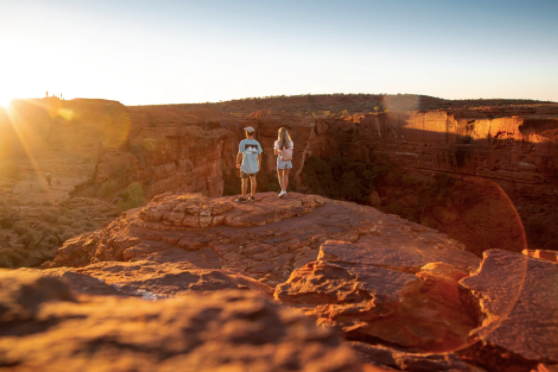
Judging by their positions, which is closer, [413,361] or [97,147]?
[413,361]

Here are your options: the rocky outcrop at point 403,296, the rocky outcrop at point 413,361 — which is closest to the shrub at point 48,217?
the rocky outcrop at point 403,296

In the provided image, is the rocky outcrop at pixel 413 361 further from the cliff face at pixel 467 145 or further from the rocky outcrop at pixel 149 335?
the cliff face at pixel 467 145

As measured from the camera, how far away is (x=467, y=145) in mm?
18766

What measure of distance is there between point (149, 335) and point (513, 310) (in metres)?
1.83

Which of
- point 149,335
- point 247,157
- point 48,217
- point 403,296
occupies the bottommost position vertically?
point 48,217

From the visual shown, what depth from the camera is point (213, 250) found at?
4.90 meters

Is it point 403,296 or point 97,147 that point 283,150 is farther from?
point 97,147

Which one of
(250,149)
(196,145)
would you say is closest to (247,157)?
(250,149)

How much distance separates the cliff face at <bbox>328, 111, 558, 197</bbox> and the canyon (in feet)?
0.39

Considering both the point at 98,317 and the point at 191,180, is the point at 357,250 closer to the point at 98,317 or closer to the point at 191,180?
the point at 98,317

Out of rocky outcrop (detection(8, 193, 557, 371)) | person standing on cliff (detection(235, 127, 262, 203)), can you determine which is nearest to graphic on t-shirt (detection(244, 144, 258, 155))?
person standing on cliff (detection(235, 127, 262, 203))

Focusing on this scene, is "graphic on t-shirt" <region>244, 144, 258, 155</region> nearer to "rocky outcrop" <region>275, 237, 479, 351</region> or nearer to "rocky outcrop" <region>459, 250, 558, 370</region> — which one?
"rocky outcrop" <region>275, 237, 479, 351</region>

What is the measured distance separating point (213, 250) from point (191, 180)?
1199cm

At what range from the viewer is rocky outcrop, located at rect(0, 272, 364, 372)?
1.03m
